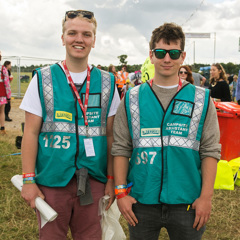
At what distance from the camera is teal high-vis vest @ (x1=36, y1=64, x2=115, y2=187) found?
186 centimetres

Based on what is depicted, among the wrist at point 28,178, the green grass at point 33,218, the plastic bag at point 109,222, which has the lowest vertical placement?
the green grass at point 33,218

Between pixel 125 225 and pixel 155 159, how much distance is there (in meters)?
1.91

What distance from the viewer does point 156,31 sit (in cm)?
192

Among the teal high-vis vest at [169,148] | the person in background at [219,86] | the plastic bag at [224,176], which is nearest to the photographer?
the teal high-vis vest at [169,148]

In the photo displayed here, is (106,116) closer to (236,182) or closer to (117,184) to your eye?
(117,184)

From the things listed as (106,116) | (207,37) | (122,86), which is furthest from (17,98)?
(106,116)

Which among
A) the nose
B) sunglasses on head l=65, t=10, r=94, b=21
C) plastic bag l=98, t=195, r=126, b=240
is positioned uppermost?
sunglasses on head l=65, t=10, r=94, b=21

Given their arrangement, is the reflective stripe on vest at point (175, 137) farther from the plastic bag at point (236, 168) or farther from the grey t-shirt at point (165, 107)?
the plastic bag at point (236, 168)

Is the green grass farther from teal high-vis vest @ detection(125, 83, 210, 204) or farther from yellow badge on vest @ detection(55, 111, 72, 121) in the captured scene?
yellow badge on vest @ detection(55, 111, 72, 121)

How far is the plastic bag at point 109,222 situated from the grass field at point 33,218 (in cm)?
119

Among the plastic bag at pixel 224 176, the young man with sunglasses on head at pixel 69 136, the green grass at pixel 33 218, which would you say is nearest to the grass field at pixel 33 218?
the green grass at pixel 33 218

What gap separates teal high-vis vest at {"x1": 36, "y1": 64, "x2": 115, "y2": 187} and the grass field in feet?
5.17

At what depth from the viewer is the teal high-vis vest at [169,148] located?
1.78 metres

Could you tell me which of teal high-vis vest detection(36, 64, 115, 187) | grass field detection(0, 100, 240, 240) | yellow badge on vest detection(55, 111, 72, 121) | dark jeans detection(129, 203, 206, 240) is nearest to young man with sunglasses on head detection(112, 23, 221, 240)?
dark jeans detection(129, 203, 206, 240)
